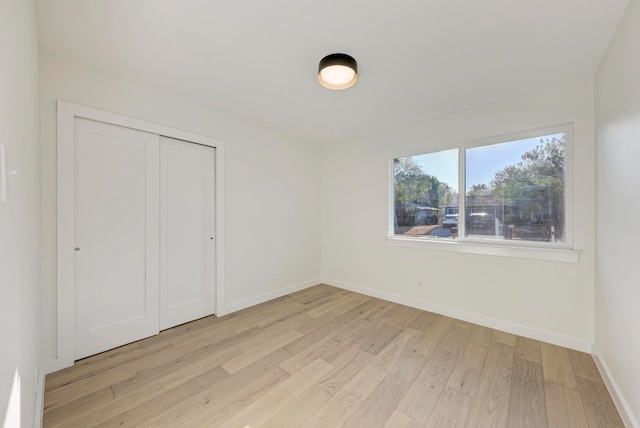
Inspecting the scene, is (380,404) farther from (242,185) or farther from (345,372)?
(242,185)

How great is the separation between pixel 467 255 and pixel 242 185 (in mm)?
2930

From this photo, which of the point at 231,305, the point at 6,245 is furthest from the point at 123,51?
the point at 231,305

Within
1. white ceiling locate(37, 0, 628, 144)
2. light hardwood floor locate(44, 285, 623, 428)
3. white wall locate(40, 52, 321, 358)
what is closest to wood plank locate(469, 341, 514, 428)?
light hardwood floor locate(44, 285, 623, 428)

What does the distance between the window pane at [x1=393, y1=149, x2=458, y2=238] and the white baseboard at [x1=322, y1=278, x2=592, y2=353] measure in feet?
2.97

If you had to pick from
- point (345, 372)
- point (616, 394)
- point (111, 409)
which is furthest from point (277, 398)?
point (616, 394)

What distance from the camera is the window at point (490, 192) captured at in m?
2.56

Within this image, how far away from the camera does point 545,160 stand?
2.60 m

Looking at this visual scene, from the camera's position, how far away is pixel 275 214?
12.5ft

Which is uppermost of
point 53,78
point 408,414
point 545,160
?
point 53,78

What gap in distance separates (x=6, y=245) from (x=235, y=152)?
105 inches

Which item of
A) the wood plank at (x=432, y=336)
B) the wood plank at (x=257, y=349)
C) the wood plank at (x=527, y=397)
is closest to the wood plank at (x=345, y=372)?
the wood plank at (x=432, y=336)

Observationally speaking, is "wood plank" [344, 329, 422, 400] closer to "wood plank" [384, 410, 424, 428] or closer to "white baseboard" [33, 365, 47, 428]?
"wood plank" [384, 410, 424, 428]

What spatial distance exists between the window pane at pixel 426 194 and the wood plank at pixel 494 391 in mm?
1395

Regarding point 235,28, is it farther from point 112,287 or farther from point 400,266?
point 400,266
